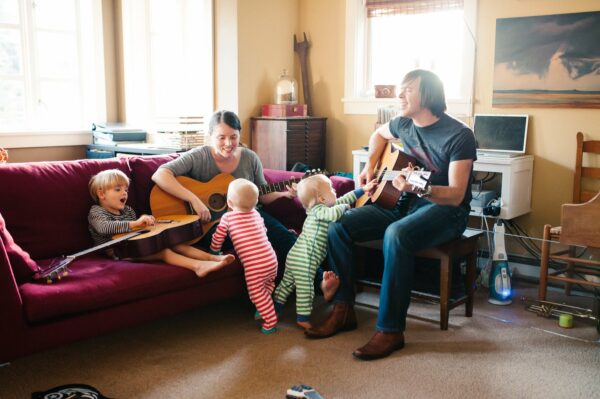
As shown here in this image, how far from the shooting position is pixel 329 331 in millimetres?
2828

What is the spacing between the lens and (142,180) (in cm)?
306

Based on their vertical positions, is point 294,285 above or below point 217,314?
above

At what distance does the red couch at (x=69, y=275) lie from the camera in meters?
2.22

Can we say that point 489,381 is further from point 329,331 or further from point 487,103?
point 487,103

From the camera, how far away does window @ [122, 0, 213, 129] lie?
4.75 metres

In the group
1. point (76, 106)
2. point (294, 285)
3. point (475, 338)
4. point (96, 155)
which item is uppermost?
point (76, 106)

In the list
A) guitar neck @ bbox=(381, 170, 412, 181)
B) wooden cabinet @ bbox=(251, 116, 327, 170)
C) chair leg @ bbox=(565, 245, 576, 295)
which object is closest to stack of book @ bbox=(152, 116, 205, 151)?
wooden cabinet @ bbox=(251, 116, 327, 170)

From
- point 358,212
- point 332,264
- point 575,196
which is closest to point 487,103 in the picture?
point 575,196

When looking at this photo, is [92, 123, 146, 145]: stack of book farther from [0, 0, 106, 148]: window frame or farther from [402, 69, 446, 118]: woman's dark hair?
[402, 69, 446, 118]: woman's dark hair

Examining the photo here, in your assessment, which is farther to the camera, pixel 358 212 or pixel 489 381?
pixel 358 212

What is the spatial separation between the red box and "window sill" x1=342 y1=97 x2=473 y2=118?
1.10ft

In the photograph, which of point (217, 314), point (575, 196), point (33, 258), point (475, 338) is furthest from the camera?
point (575, 196)

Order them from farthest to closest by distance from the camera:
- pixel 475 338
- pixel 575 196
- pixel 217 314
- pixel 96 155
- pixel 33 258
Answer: pixel 96 155 < pixel 575 196 < pixel 217 314 < pixel 475 338 < pixel 33 258

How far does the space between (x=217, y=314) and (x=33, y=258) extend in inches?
36.2
